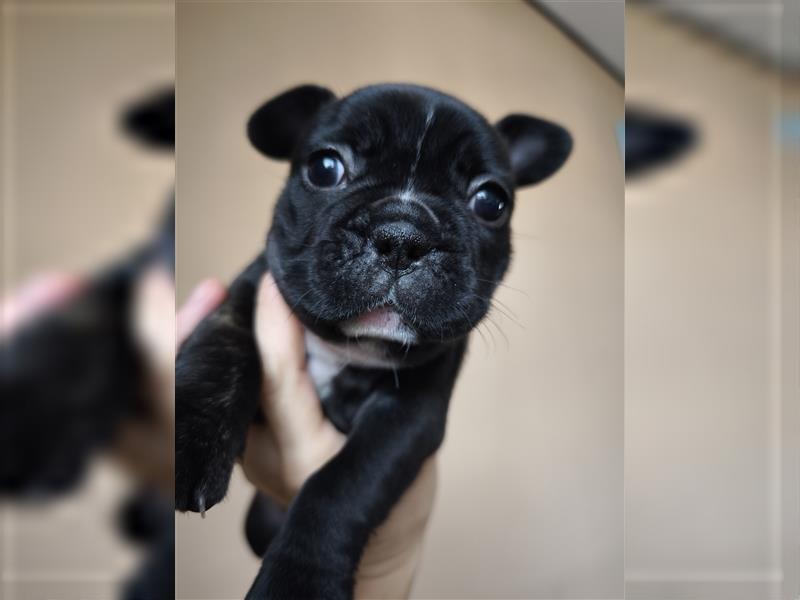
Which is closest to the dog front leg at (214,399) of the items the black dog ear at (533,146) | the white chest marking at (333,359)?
the white chest marking at (333,359)

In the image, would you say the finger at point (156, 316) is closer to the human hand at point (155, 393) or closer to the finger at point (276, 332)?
the human hand at point (155, 393)

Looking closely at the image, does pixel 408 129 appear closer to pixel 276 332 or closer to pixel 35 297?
pixel 276 332

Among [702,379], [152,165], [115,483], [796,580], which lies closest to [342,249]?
[152,165]

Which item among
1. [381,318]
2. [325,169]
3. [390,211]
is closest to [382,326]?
[381,318]

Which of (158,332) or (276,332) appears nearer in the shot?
(158,332)

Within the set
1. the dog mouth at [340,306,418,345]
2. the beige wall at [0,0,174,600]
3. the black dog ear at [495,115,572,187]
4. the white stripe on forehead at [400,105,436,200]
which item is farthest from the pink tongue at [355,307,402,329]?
the black dog ear at [495,115,572,187]

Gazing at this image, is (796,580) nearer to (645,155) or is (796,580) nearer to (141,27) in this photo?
(645,155)
